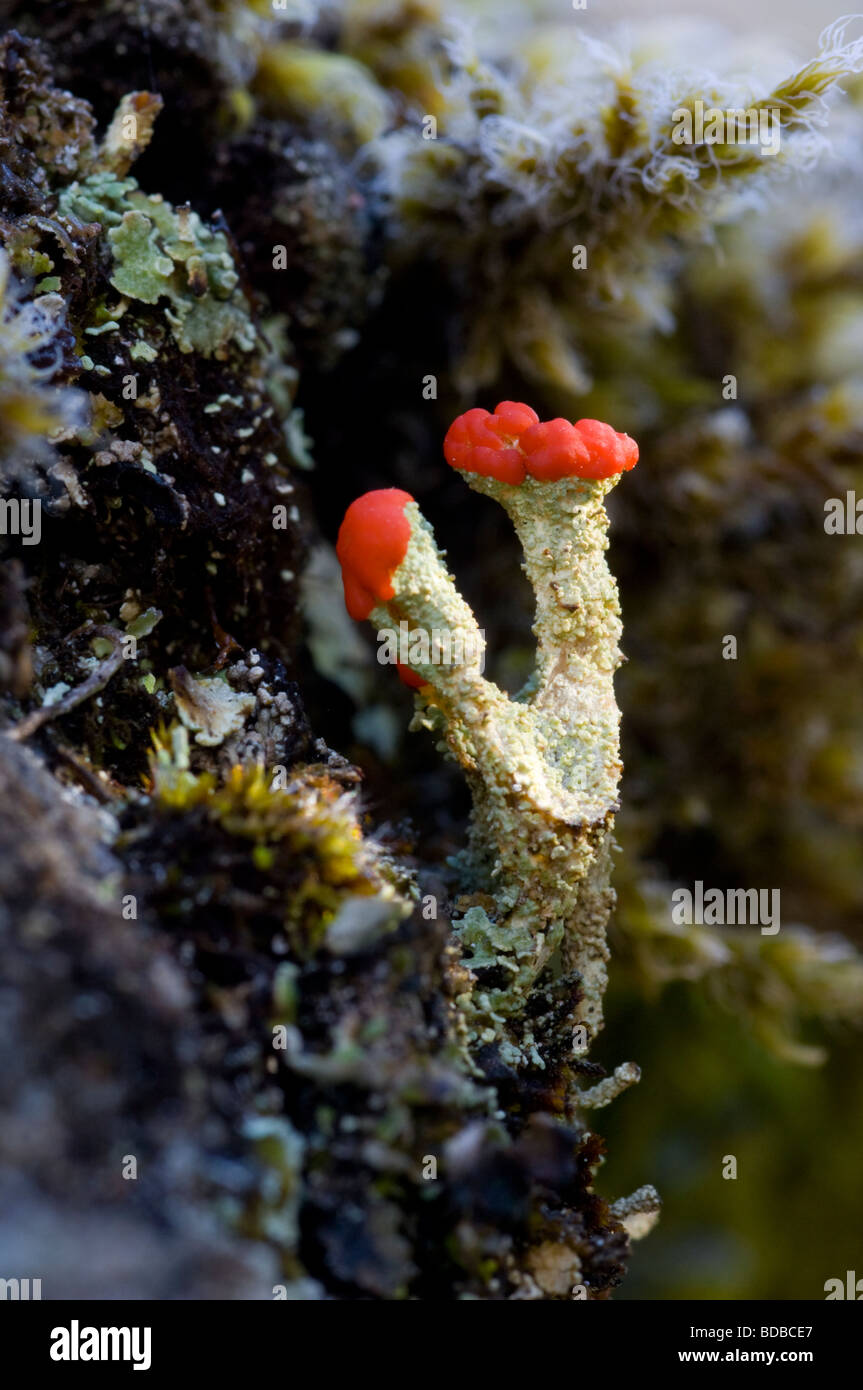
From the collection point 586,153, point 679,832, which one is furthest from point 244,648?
point 679,832

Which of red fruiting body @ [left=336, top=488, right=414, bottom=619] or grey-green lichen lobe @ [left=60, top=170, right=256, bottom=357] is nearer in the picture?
red fruiting body @ [left=336, top=488, right=414, bottom=619]

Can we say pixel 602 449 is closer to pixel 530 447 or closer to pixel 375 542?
pixel 530 447

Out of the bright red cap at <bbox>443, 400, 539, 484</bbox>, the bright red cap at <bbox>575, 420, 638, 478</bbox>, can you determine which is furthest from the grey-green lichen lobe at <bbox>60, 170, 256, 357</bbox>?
the bright red cap at <bbox>575, 420, 638, 478</bbox>

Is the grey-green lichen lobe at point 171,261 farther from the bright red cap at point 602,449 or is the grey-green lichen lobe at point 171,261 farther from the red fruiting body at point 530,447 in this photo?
the bright red cap at point 602,449

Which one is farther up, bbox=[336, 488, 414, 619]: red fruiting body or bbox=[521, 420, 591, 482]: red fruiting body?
bbox=[521, 420, 591, 482]: red fruiting body

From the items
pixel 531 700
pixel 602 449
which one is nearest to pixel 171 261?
pixel 602 449

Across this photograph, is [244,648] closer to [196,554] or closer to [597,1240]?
[196,554]

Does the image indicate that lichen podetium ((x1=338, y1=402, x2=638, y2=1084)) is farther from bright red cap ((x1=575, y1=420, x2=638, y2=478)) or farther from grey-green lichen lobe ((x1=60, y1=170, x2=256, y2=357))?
grey-green lichen lobe ((x1=60, y1=170, x2=256, y2=357))
